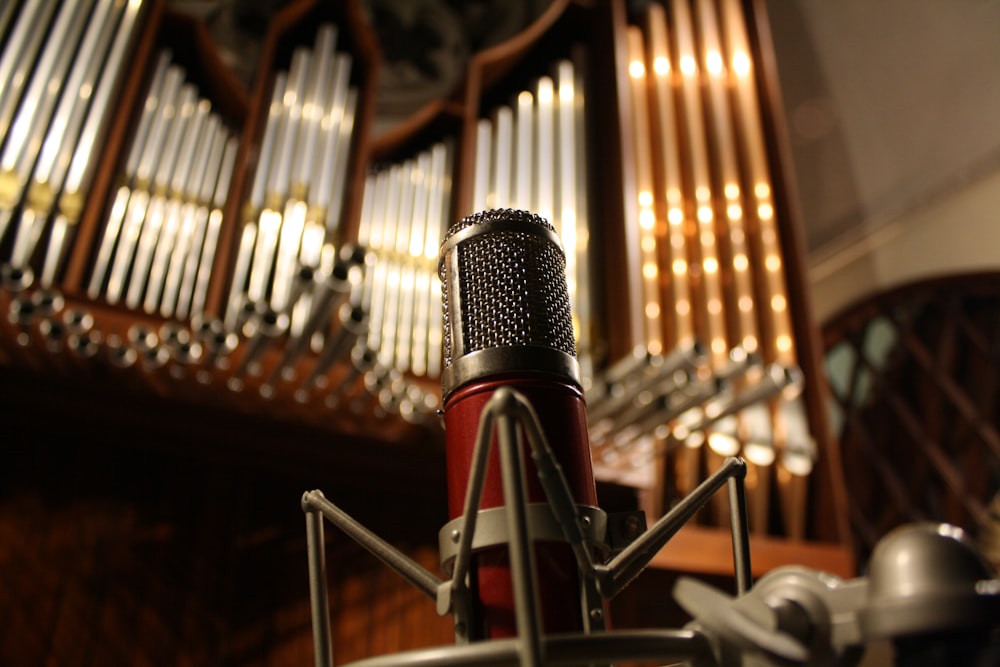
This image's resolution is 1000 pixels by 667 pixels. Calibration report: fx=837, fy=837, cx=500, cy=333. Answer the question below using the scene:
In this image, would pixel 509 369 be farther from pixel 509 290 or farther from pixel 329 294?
pixel 329 294

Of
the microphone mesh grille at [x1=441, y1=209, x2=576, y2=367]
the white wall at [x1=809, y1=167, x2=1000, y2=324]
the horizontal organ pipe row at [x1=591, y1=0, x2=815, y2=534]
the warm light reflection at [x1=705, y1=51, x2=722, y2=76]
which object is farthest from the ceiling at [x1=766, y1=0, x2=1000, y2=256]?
the microphone mesh grille at [x1=441, y1=209, x2=576, y2=367]

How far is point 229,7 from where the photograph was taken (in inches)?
125

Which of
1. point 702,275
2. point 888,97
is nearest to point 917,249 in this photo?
point 888,97

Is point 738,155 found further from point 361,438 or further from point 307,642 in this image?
point 307,642

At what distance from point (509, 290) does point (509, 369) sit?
6 cm

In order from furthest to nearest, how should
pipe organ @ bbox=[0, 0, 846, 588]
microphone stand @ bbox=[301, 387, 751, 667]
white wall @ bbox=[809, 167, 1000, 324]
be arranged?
white wall @ bbox=[809, 167, 1000, 324], pipe organ @ bbox=[0, 0, 846, 588], microphone stand @ bbox=[301, 387, 751, 667]

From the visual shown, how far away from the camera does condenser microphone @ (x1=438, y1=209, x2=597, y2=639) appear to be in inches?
17.2

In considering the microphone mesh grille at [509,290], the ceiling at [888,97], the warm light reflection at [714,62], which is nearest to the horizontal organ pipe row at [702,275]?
the warm light reflection at [714,62]

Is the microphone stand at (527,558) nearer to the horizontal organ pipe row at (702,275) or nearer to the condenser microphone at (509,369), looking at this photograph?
the condenser microphone at (509,369)

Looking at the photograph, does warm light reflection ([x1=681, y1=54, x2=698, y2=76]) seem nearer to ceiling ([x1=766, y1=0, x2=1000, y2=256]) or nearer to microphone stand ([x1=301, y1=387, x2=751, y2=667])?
ceiling ([x1=766, y1=0, x2=1000, y2=256])

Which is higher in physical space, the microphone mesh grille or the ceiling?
the ceiling

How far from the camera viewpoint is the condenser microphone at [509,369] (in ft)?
1.43

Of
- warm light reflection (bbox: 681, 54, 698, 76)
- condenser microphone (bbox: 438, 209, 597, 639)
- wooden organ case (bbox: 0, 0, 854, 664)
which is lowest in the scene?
condenser microphone (bbox: 438, 209, 597, 639)

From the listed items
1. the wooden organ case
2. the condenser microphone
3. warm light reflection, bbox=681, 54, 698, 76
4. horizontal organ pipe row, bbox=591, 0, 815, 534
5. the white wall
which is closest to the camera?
the condenser microphone
